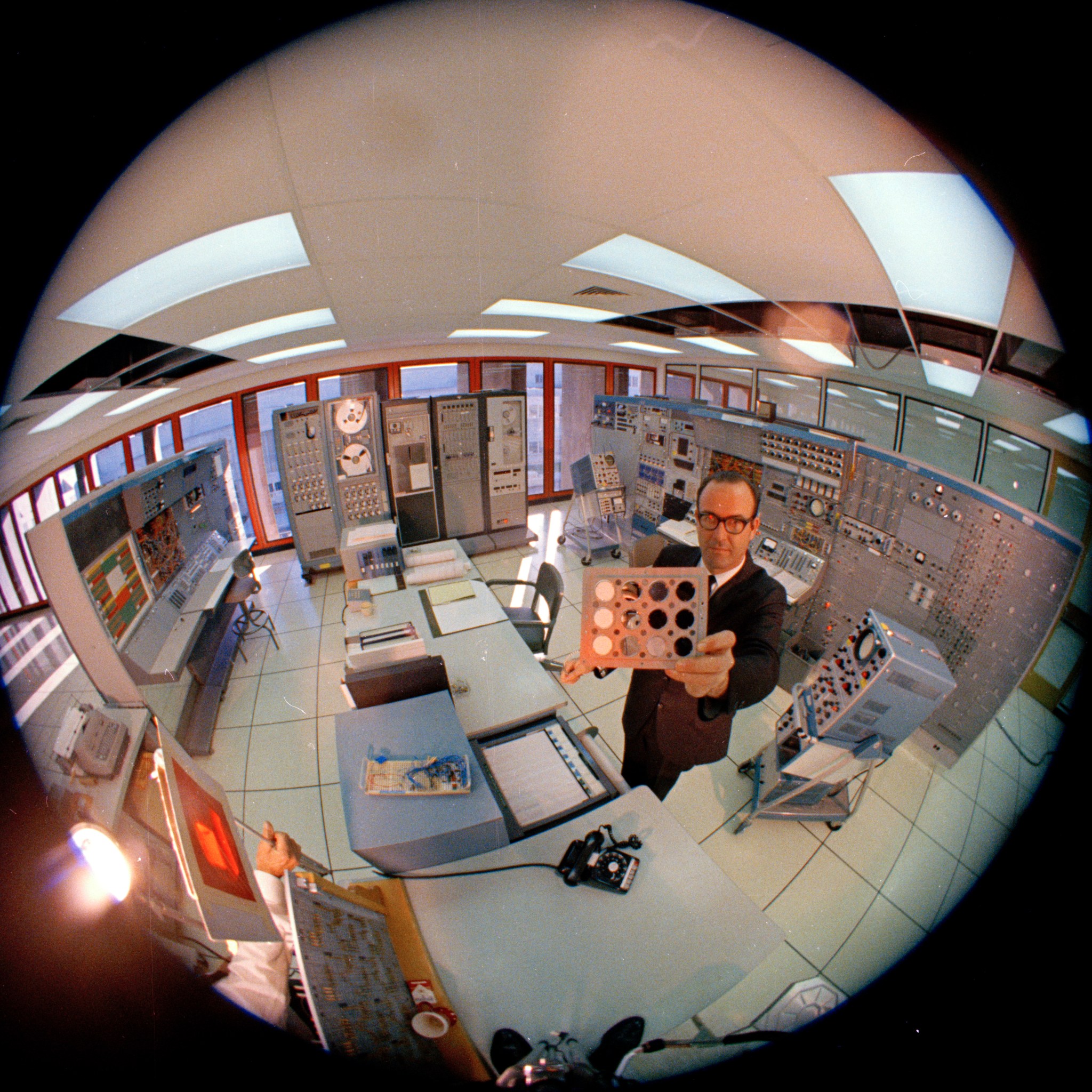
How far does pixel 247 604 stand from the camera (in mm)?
1354

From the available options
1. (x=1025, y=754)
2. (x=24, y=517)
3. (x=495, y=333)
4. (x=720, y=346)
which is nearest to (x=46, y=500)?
(x=24, y=517)

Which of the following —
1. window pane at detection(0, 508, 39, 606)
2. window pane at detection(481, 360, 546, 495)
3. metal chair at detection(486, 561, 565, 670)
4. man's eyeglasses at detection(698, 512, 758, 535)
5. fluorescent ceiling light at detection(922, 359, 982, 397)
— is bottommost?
metal chair at detection(486, 561, 565, 670)

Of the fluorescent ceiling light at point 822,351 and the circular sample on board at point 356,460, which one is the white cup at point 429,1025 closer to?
the circular sample on board at point 356,460

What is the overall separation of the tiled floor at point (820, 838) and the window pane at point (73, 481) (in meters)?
0.28

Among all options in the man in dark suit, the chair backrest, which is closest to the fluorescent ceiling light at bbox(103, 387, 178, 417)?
the man in dark suit

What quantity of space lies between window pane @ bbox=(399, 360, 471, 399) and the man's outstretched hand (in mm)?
919

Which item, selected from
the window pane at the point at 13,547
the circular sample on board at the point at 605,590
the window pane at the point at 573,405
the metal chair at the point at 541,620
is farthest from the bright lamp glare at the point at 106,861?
the metal chair at the point at 541,620

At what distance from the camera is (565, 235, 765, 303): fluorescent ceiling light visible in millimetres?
685

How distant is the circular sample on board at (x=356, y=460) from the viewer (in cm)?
129

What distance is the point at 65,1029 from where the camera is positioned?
1.82 ft

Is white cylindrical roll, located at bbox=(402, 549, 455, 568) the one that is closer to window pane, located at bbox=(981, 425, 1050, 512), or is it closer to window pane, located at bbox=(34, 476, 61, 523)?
window pane, located at bbox=(34, 476, 61, 523)

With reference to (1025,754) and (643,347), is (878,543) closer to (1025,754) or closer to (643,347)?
(1025,754)

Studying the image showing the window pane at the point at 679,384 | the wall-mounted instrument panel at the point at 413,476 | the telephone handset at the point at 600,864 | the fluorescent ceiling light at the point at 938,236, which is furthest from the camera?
the wall-mounted instrument panel at the point at 413,476

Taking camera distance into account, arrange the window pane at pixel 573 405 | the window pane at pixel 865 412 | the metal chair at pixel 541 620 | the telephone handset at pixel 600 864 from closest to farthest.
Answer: the window pane at pixel 865 412 → the telephone handset at pixel 600 864 → the window pane at pixel 573 405 → the metal chair at pixel 541 620
